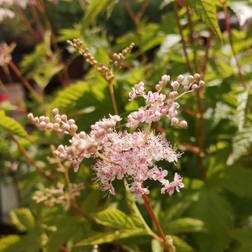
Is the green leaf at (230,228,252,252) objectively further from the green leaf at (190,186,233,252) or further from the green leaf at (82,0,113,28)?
the green leaf at (82,0,113,28)

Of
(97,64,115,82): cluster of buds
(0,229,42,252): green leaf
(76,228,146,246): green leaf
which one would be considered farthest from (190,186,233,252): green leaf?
(97,64,115,82): cluster of buds

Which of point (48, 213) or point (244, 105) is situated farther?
point (48, 213)

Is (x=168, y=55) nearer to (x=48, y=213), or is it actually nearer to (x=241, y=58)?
(x=241, y=58)

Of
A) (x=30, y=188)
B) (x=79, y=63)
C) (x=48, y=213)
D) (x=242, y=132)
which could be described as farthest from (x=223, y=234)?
(x=79, y=63)

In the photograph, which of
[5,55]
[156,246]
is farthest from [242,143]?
[5,55]

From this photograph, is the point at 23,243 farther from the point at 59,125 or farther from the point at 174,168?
the point at 59,125

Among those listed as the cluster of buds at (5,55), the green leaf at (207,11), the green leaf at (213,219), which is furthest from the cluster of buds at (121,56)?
the cluster of buds at (5,55)
